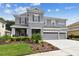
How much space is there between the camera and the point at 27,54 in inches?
507

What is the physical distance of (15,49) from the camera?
13234 millimetres

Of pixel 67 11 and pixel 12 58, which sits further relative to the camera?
pixel 67 11

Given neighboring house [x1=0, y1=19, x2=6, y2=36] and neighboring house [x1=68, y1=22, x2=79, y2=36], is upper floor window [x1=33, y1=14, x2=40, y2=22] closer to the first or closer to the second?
neighboring house [x1=0, y1=19, x2=6, y2=36]

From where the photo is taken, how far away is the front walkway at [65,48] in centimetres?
1301

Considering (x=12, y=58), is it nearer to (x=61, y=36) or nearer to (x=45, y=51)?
(x=45, y=51)

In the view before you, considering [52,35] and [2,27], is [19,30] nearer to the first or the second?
[2,27]

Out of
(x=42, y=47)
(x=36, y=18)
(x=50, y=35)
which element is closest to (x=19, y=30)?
(x=36, y=18)

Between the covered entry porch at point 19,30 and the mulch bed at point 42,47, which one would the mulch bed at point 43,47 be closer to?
the mulch bed at point 42,47

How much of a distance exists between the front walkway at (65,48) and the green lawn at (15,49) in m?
0.66

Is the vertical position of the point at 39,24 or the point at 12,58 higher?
the point at 39,24

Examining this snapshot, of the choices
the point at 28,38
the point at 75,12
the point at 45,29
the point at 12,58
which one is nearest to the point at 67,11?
the point at 75,12

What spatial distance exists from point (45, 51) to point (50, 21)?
166cm

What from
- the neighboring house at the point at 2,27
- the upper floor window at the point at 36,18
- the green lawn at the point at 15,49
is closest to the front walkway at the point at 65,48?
the green lawn at the point at 15,49

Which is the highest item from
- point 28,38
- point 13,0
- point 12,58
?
point 13,0
